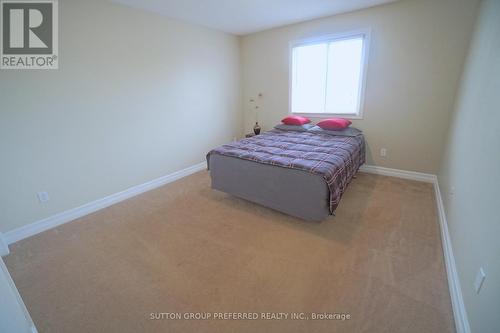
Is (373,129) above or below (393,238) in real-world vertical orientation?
above

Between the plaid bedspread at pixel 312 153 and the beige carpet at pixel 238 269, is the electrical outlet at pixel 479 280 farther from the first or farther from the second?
the plaid bedspread at pixel 312 153

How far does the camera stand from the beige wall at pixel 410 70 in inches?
108

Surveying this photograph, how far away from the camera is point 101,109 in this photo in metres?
2.67

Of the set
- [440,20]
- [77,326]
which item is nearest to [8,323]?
[77,326]

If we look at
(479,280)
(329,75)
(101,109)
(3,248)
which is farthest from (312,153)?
(3,248)

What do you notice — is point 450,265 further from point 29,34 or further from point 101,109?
point 29,34

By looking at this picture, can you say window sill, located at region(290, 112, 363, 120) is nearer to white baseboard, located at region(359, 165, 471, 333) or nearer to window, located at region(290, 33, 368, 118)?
window, located at region(290, 33, 368, 118)

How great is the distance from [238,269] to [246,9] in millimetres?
3239

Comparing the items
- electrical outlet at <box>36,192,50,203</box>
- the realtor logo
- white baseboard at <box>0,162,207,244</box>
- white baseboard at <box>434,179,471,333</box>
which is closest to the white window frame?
white baseboard at <box>434,179,471,333</box>

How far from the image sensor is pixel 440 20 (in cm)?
273

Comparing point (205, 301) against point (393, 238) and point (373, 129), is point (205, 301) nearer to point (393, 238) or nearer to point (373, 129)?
point (393, 238)

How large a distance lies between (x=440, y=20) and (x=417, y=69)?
565 millimetres

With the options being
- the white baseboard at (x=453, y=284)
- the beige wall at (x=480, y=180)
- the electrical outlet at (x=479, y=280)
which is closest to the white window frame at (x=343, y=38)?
the beige wall at (x=480, y=180)

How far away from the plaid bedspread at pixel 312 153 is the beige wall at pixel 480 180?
0.92 metres
